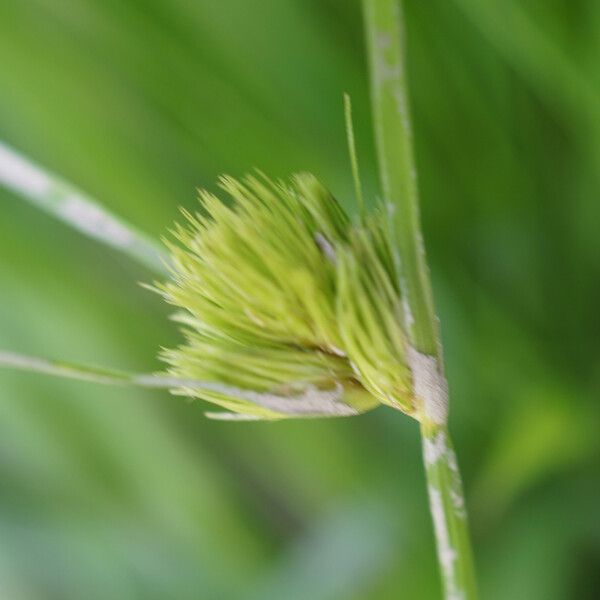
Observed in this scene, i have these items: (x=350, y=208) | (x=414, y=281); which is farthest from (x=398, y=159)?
(x=350, y=208)

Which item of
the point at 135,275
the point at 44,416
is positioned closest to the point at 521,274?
the point at 135,275

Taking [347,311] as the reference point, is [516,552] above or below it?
below

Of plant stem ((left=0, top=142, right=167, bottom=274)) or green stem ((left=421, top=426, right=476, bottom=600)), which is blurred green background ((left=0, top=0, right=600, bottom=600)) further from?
green stem ((left=421, top=426, right=476, bottom=600))

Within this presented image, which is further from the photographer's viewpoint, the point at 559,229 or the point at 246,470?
the point at 246,470

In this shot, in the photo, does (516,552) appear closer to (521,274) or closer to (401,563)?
(401,563)

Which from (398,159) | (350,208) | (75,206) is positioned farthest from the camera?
(350,208)

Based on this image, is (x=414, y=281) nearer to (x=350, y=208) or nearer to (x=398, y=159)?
A: (x=398, y=159)

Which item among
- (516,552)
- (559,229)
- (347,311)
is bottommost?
(516,552)
